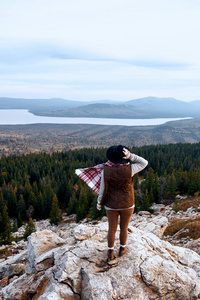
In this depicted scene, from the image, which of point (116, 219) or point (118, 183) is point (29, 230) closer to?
point (116, 219)

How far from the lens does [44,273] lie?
9.23 meters

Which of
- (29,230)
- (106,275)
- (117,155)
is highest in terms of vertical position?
(117,155)

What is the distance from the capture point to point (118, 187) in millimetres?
7758

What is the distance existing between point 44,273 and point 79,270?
1971 mm

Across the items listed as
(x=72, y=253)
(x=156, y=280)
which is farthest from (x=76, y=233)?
(x=156, y=280)

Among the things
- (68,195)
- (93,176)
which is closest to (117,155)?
(93,176)

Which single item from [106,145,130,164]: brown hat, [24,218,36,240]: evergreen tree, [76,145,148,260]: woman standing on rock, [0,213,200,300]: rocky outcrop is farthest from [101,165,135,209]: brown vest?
[24,218,36,240]: evergreen tree

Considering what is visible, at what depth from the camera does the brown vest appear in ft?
24.9

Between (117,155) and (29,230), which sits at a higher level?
(117,155)

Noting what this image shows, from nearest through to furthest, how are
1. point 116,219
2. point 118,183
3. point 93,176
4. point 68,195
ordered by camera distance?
point 118,183 → point 116,219 → point 93,176 → point 68,195

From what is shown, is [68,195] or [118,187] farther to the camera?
[68,195]

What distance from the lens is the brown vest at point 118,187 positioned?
758 centimetres

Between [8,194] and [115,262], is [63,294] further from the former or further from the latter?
[8,194]

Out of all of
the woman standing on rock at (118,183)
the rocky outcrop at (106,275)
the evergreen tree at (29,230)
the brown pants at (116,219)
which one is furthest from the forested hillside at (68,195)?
the woman standing on rock at (118,183)
